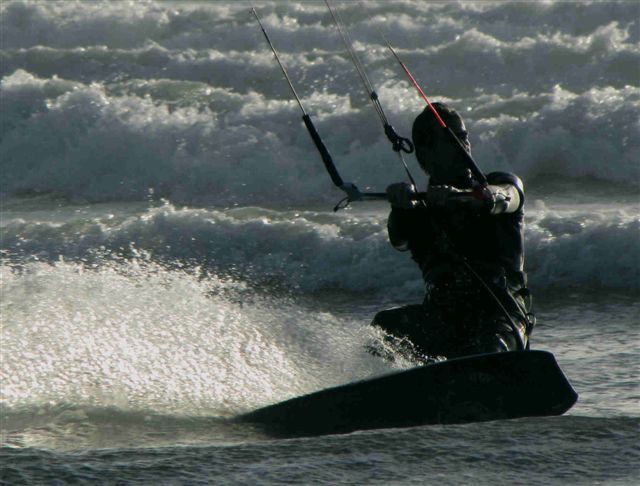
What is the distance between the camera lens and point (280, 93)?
1775cm

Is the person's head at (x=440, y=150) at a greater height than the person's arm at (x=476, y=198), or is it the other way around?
the person's head at (x=440, y=150)

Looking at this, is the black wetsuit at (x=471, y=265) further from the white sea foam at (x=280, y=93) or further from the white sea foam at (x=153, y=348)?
the white sea foam at (x=280, y=93)

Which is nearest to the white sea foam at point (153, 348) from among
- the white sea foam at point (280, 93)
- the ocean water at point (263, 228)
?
the ocean water at point (263, 228)

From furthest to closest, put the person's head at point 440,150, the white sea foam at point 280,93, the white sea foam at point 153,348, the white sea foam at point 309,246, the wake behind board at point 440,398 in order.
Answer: the white sea foam at point 280,93
the white sea foam at point 309,246
the white sea foam at point 153,348
the person's head at point 440,150
the wake behind board at point 440,398

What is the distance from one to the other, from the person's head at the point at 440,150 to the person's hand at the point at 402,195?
446 mm

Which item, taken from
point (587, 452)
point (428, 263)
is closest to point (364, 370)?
point (428, 263)

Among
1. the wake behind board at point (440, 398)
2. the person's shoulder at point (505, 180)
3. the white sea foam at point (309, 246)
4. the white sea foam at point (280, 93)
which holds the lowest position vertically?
the wake behind board at point (440, 398)

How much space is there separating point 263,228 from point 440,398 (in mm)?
6088

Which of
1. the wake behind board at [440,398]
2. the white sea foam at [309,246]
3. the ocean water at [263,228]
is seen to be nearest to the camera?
the ocean water at [263,228]

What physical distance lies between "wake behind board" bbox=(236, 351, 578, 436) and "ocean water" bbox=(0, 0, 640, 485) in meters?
0.13

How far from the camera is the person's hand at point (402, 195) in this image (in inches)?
223

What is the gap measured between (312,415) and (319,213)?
684 centimetres

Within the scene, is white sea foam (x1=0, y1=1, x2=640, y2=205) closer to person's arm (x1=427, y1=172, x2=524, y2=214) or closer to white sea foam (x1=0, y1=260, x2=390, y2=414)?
white sea foam (x1=0, y1=260, x2=390, y2=414)

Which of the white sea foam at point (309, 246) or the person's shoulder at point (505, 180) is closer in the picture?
the person's shoulder at point (505, 180)
